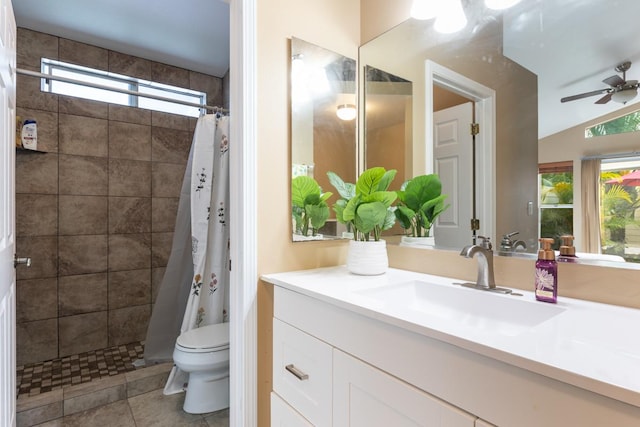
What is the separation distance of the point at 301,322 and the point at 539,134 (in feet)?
3.15

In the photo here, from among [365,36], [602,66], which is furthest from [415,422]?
[365,36]

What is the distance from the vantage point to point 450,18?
1.28m

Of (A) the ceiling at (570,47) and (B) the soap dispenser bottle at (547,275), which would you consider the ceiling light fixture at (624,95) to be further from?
(B) the soap dispenser bottle at (547,275)

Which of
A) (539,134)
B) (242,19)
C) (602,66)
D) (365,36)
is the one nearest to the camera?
(602,66)

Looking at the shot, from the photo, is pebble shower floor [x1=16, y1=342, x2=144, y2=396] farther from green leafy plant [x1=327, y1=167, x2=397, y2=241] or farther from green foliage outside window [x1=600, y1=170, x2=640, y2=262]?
green foliage outside window [x1=600, y1=170, x2=640, y2=262]

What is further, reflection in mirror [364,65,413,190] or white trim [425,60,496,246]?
reflection in mirror [364,65,413,190]

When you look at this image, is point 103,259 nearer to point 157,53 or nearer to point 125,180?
point 125,180

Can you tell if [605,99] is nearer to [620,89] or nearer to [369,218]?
[620,89]

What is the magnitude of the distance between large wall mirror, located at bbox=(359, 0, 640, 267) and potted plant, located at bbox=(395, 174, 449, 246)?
65mm

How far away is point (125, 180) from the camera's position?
2605 mm

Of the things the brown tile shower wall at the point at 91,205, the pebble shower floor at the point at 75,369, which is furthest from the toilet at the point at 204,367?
the brown tile shower wall at the point at 91,205

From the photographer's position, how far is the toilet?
5.58ft

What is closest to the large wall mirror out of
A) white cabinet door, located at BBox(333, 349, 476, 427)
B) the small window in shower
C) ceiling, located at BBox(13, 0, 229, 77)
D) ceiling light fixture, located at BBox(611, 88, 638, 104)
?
ceiling light fixture, located at BBox(611, 88, 638, 104)

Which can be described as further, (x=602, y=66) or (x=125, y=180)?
(x=125, y=180)
